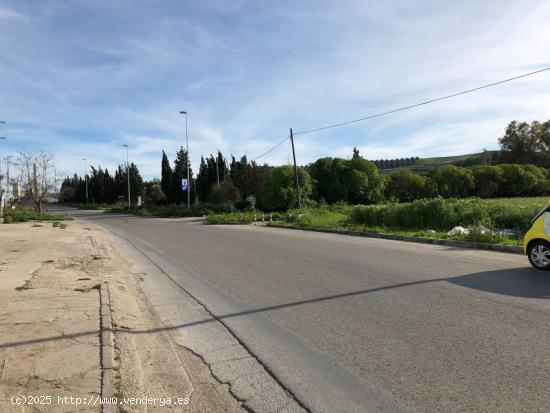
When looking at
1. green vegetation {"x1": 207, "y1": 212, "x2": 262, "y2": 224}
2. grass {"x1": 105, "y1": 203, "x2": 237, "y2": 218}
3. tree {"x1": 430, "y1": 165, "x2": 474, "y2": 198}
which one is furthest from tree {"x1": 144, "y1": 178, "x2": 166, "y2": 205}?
tree {"x1": 430, "y1": 165, "x2": 474, "y2": 198}

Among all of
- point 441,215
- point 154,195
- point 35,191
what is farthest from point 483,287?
point 154,195

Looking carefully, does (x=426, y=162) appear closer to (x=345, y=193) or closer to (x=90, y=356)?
(x=345, y=193)

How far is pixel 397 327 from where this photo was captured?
6.00 meters

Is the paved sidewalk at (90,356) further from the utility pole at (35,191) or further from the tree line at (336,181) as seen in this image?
the utility pole at (35,191)

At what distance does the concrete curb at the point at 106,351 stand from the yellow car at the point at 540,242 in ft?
26.8

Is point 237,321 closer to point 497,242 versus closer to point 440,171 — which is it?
point 497,242

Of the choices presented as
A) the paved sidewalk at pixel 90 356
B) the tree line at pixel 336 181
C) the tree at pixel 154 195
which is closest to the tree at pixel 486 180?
the tree line at pixel 336 181

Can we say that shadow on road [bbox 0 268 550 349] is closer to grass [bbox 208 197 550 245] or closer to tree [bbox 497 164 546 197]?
grass [bbox 208 197 550 245]

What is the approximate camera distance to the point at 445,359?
4852mm

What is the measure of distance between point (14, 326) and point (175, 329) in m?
2.09

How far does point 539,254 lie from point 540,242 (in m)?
0.24

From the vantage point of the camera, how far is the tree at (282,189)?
48.4 metres

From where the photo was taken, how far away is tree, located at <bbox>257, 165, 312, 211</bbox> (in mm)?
48406

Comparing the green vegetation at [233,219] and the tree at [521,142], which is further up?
the tree at [521,142]
